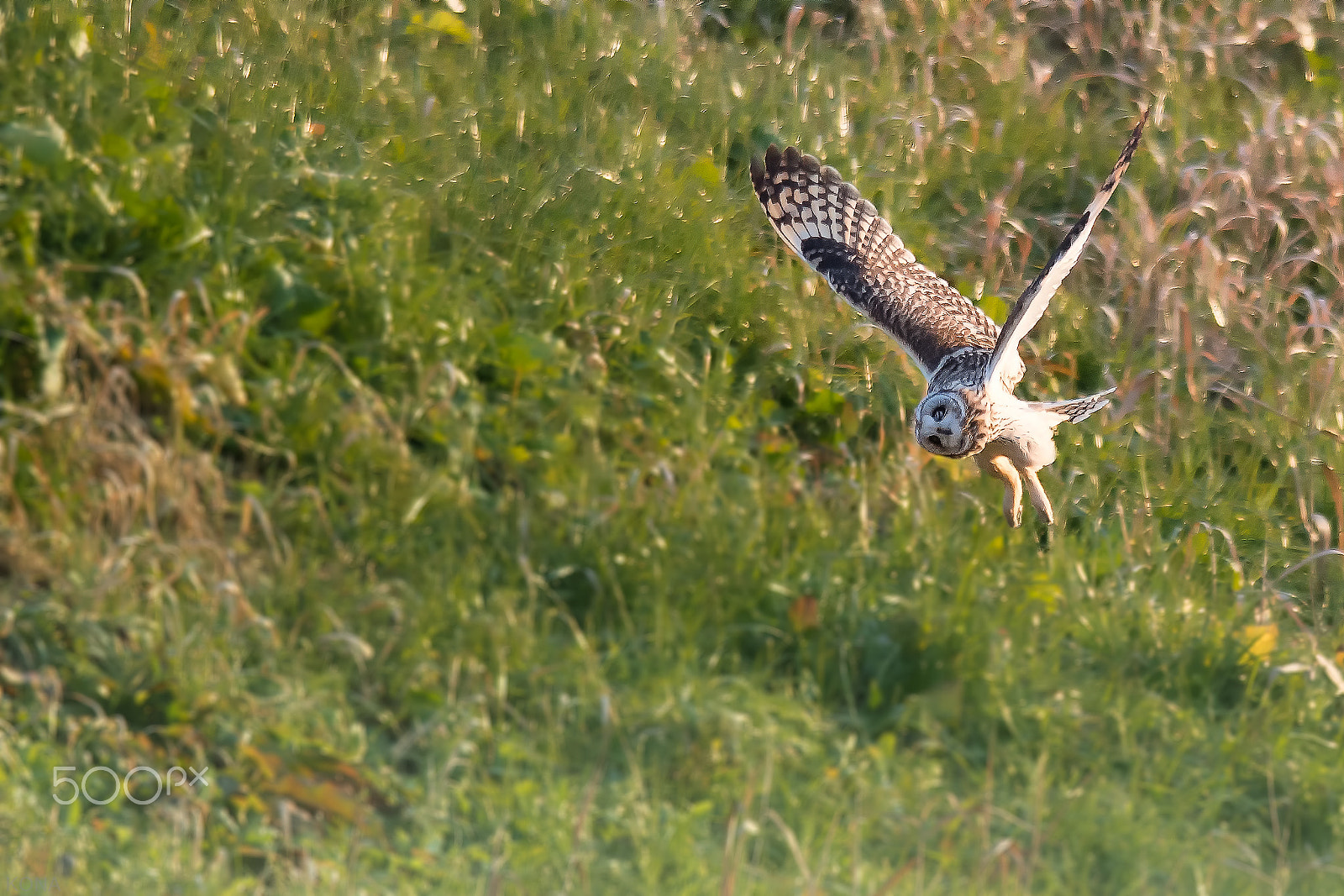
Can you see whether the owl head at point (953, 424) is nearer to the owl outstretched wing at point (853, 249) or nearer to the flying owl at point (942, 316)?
the flying owl at point (942, 316)

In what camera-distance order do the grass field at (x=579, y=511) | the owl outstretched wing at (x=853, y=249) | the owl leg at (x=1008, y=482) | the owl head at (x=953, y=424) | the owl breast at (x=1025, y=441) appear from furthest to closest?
the owl outstretched wing at (x=853, y=249), the owl leg at (x=1008, y=482), the owl breast at (x=1025, y=441), the owl head at (x=953, y=424), the grass field at (x=579, y=511)

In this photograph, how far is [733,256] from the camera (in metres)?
5.71

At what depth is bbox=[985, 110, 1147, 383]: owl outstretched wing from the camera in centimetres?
396

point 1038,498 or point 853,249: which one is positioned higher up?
point 853,249

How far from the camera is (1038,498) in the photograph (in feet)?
15.3

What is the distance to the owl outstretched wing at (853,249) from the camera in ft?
16.6

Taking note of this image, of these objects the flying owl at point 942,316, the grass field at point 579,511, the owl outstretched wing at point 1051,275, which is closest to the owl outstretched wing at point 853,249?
the flying owl at point 942,316

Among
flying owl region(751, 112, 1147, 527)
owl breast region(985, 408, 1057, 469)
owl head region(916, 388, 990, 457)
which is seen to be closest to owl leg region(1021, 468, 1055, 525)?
flying owl region(751, 112, 1147, 527)

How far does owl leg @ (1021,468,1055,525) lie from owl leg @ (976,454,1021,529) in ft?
0.17

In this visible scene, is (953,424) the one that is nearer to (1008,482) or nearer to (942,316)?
(1008,482)

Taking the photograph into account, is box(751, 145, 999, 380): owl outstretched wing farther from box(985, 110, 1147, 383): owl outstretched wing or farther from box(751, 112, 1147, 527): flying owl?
box(985, 110, 1147, 383): owl outstretched wing

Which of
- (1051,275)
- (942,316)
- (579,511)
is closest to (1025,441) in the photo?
(1051,275)

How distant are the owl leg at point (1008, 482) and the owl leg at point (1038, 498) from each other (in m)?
0.05

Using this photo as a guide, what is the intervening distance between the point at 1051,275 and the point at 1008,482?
2.74ft
